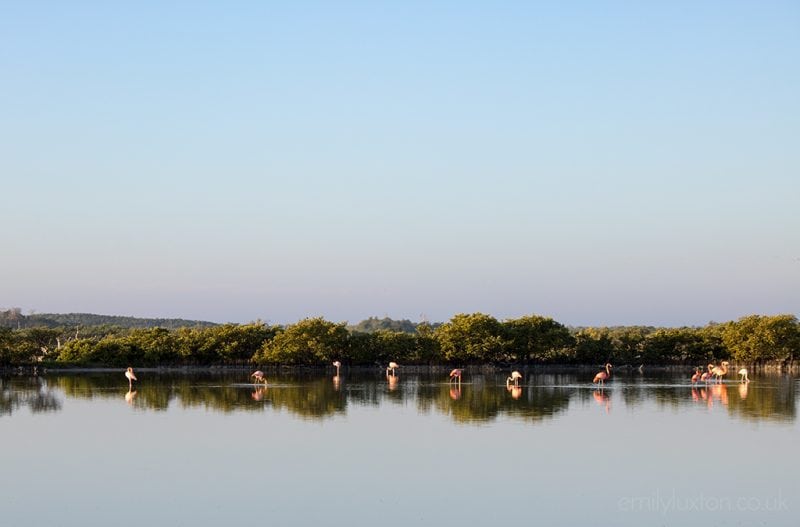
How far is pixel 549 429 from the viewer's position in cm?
2997

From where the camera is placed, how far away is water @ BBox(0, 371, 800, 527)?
1842 cm

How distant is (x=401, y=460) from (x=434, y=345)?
5103 centimetres

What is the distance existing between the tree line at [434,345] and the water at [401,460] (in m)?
28.4

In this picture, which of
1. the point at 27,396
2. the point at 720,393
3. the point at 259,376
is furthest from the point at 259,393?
the point at 720,393

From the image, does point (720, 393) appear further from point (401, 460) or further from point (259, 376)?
point (401, 460)

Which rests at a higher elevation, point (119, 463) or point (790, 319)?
point (790, 319)

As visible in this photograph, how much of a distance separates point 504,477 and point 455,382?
33.8 meters

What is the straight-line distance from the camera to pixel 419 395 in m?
45.1

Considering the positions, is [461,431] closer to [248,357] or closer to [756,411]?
[756,411]

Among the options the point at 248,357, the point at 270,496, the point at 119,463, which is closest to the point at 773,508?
the point at 270,496

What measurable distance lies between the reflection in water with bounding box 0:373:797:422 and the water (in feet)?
0.73

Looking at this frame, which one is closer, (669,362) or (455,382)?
(455,382)

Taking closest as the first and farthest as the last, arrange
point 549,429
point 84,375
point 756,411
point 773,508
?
point 773,508
point 549,429
point 756,411
point 84,375

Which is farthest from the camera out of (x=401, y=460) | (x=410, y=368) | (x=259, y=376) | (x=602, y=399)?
(x=410, y=368)
